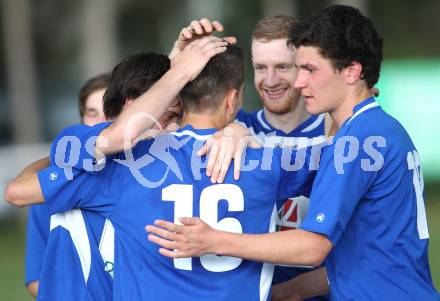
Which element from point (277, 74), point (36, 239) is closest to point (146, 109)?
point (36, 239)

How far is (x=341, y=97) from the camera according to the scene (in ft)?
12.1

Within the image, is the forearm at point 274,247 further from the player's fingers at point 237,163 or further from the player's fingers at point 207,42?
the player's fingers at point 207,42

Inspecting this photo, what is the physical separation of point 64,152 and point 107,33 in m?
14.2

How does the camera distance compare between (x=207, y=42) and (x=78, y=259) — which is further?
(x=78, y=259)

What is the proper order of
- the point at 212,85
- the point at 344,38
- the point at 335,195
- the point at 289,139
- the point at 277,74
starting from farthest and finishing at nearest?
the point at 277,74 < the point at 289,139 < the point at 344,38 < the point at 212,85 < the point at 335,195

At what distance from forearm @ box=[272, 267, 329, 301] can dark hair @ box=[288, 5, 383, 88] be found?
101 cm

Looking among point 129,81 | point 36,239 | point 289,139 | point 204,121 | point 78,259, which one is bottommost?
point 36,239

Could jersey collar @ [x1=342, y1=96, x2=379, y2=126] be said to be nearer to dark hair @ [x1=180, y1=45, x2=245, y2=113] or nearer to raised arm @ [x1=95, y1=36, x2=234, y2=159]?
dark hair @ [x1=180, y1=45, x2=245, y2=113]

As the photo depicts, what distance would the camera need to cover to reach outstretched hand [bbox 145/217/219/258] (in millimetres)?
3252

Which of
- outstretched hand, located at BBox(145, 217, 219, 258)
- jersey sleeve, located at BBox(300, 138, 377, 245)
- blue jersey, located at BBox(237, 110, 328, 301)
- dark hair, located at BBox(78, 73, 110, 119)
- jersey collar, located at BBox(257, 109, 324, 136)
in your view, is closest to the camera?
outstretched hand, located at BBox(145, 217, 219, 258)

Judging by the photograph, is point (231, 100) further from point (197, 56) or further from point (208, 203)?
point (208, 203)

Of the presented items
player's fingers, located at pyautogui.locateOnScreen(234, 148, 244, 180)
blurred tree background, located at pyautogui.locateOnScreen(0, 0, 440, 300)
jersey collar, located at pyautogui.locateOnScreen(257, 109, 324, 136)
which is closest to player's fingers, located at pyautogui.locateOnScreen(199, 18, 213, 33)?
A: player's fingers, located at pyautogui.locateOnScreen(234, 148, 244, 180)

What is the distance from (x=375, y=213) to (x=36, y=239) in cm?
170

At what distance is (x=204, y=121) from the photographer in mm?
3539
